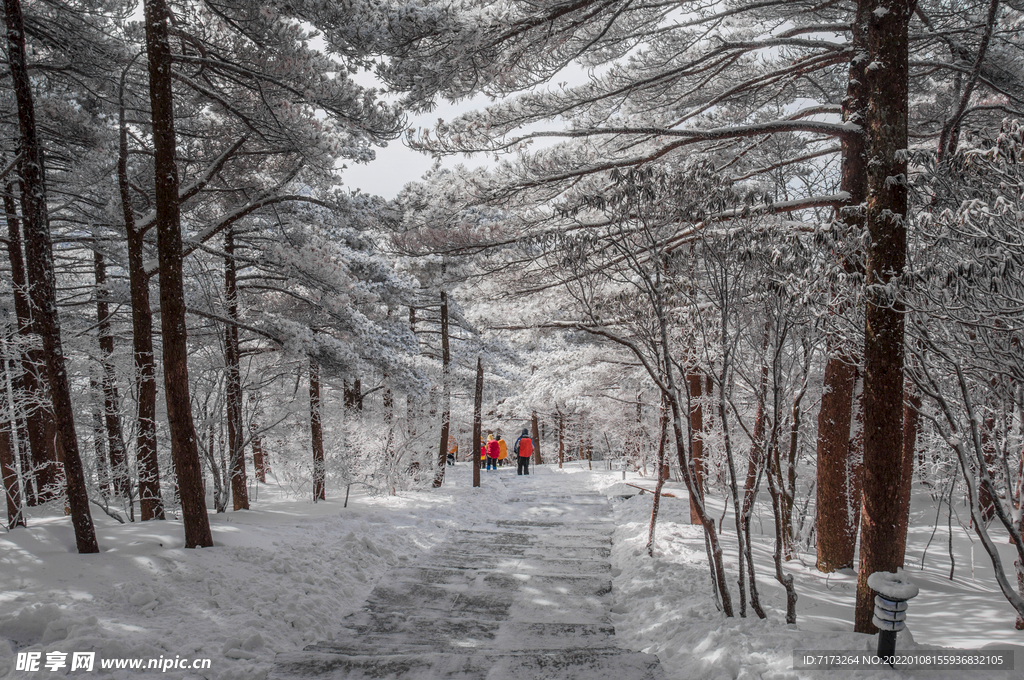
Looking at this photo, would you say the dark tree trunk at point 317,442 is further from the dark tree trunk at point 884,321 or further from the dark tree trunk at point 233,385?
the dark tree trunk at point 884,321

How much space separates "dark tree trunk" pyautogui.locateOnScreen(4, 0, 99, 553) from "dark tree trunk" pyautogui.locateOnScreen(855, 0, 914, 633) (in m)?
6.88

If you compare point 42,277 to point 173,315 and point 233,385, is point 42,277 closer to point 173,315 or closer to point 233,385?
point 173,315

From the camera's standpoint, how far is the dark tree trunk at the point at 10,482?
6.16 metres

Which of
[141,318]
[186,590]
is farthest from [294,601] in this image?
[141,318]

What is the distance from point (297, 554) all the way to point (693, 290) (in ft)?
16.9

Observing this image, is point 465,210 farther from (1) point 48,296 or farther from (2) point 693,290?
(1) point 48,296

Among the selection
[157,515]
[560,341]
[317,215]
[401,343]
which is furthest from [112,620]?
[560,341]

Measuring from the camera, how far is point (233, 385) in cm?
866

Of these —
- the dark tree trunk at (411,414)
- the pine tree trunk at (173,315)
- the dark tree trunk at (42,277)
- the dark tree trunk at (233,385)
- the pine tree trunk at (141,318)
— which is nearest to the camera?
the dark tree trunk at (42,277)

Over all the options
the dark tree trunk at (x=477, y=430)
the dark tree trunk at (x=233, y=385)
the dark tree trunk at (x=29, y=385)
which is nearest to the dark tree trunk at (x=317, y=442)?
the dark tree trunk at (x=233, y=385)

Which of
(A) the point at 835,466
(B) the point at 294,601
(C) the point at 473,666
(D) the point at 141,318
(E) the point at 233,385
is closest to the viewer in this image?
(C) the point at 473,666

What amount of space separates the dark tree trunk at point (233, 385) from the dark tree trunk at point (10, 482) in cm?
250

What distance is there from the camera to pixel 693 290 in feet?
15.5

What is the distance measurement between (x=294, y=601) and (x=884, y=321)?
5.40 metres
